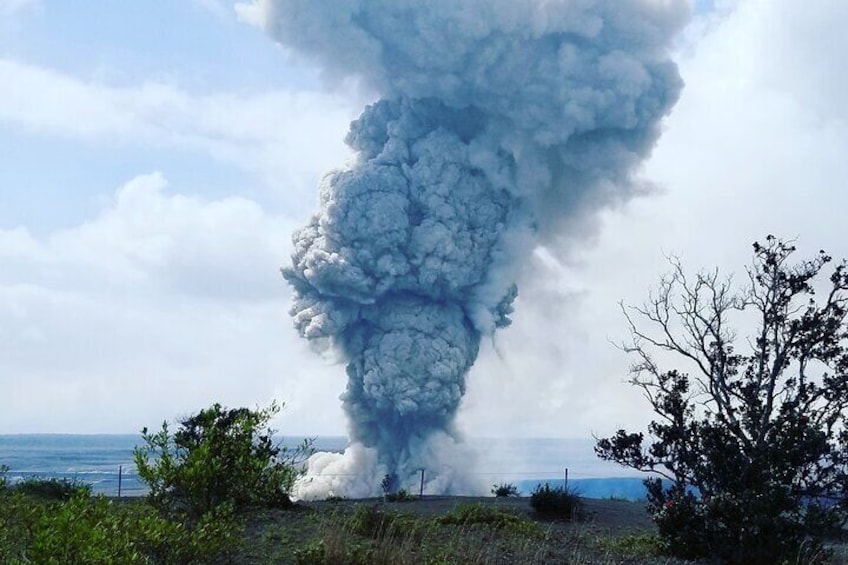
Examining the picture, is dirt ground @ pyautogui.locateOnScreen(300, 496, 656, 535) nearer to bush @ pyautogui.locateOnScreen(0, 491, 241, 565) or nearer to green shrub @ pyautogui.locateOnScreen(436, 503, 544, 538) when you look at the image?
green shrub @ pyautogui.locateOnScreen(436, 503, 544, 538)

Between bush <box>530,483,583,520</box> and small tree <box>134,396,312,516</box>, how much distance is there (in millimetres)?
11223

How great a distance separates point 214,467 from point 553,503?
13723 millimetres

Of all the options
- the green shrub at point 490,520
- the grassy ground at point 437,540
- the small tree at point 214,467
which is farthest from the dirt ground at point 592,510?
the small tree at point 214,467

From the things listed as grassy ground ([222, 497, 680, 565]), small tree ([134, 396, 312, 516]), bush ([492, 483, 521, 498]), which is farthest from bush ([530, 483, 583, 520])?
small tree ([134, 396, 312, 516])

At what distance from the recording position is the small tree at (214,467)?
31.7ft

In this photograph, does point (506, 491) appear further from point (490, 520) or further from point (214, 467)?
point (214, 467)

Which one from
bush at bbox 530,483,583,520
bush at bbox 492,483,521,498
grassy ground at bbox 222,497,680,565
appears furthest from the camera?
bush at bbox 492,483,521,498

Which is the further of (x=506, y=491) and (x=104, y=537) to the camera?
(x=506, y=491)

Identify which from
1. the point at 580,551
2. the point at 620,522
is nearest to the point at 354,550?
the point at 580,551

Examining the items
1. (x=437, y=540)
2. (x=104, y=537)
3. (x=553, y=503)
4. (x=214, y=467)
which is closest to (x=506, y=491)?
(x=553, y=503)

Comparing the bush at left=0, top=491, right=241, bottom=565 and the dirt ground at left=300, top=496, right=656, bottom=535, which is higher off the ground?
the bush at left=0, top=491, right=241, bottom=565

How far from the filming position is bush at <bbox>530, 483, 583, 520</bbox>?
2180 centimetres

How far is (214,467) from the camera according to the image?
957 cm

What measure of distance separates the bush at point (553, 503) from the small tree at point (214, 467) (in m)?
11.2
